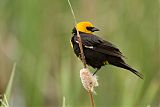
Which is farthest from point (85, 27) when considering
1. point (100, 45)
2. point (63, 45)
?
point (63, 45)

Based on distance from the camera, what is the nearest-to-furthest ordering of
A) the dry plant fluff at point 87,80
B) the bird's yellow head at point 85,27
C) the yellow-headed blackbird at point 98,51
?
the dry plant fluff at point 87,80 → the yellow-headed blackbird at point 98,51 → the bird's yellow head at point 85,27

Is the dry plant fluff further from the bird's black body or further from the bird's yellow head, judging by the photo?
the bird's yellow head

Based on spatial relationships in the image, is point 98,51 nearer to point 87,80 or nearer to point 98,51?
point 98,51

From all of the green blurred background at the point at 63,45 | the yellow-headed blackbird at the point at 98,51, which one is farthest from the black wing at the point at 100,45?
the green blurred background at the point at 63,45

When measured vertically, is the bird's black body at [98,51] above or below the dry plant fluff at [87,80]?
below

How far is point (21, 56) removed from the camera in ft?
10.9

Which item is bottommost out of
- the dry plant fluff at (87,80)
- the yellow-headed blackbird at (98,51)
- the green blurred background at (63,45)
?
the green blurred background at (63,45)

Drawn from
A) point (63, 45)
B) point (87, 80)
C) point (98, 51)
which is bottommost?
point (63, 45)

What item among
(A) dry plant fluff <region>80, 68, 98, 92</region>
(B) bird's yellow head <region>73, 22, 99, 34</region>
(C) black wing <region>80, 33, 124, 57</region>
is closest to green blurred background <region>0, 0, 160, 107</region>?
(B) bird's yellow head <region>73, 22, 99, 34</region>

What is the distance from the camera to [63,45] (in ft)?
11.5

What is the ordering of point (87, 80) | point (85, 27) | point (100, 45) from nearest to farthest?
1. point (87, 80)
2. point (100, 45)
3. point (85, 27)

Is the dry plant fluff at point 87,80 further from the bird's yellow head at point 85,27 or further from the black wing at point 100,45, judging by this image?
the bird's yellow head at point 85,27

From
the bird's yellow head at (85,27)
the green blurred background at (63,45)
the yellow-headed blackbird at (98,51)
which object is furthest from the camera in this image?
the green blurred background at (63,45)

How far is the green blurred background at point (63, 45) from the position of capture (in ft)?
10.3
